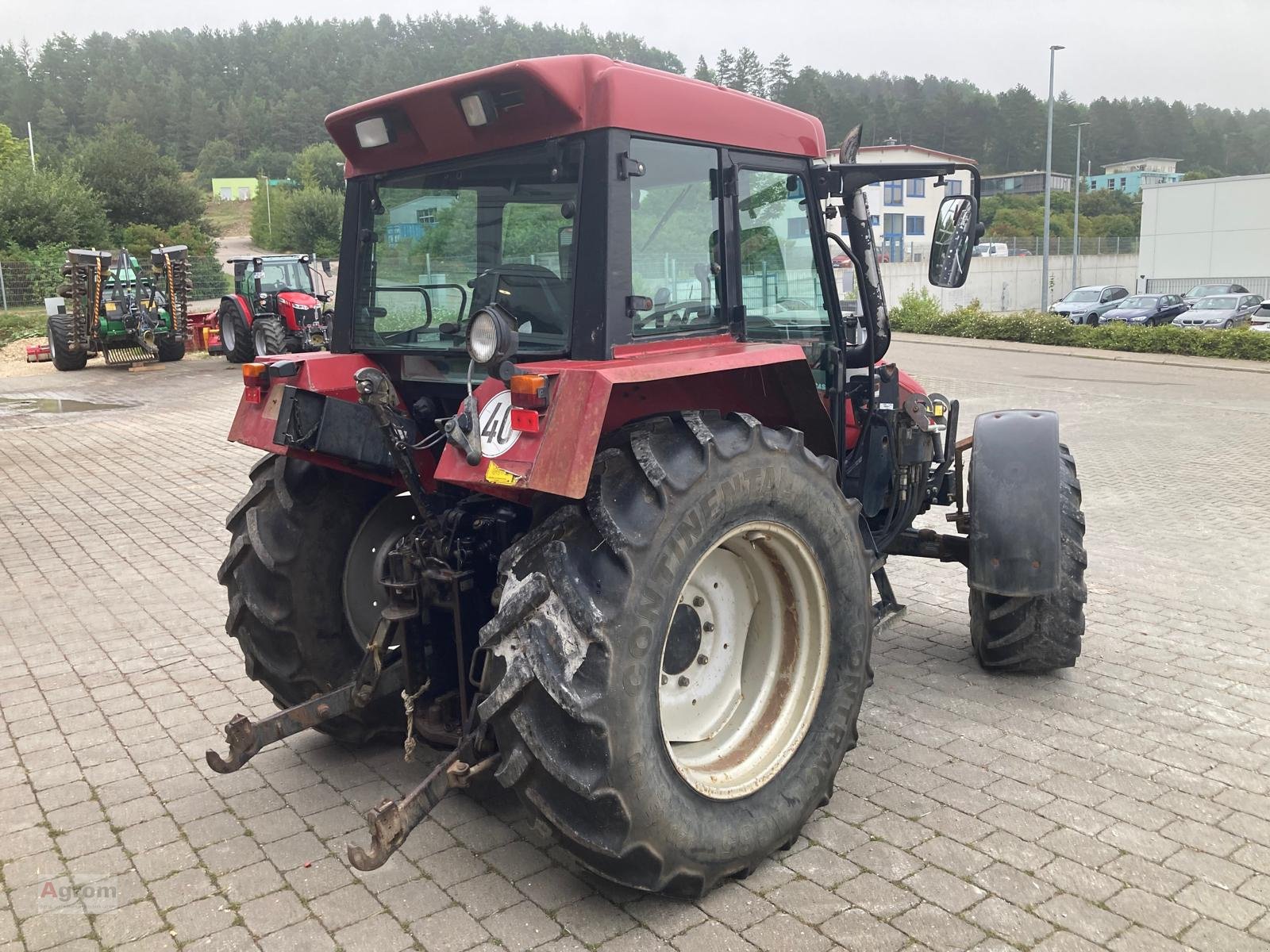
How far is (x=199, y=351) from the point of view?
26219 millimetres

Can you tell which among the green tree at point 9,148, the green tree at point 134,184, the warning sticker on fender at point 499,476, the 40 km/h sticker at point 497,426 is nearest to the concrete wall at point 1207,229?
the green tree at point 134,184

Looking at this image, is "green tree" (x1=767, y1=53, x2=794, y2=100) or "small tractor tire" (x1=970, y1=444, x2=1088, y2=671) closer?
"small tractor tire" (x1=970, y1=444, x2=1088, y2=671)

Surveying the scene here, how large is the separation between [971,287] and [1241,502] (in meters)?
38.4

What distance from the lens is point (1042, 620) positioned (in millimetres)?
4715

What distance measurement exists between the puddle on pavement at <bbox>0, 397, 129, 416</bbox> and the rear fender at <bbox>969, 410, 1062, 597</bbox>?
15.5 meters

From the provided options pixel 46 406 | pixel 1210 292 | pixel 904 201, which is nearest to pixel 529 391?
pixel 46 406

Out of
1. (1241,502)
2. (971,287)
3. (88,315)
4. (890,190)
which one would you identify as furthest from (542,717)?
(971,287)

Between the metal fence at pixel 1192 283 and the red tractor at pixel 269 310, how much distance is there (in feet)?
111

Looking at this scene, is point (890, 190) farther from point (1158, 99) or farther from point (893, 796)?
point (1158, 99)

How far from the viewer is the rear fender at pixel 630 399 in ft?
9.08

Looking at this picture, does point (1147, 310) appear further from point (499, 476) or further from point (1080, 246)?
point (499, 476)

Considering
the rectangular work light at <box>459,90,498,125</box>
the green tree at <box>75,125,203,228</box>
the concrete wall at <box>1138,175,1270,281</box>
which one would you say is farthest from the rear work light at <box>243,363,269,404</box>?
the green tree at <box>75,125,203,228</box>

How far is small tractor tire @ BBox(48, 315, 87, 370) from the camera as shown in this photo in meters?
22.2

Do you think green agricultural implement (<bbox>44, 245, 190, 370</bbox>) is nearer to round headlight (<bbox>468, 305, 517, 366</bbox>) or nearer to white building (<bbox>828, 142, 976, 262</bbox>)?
white building (<bbox>828, 142, 976, 262</bbox>)
